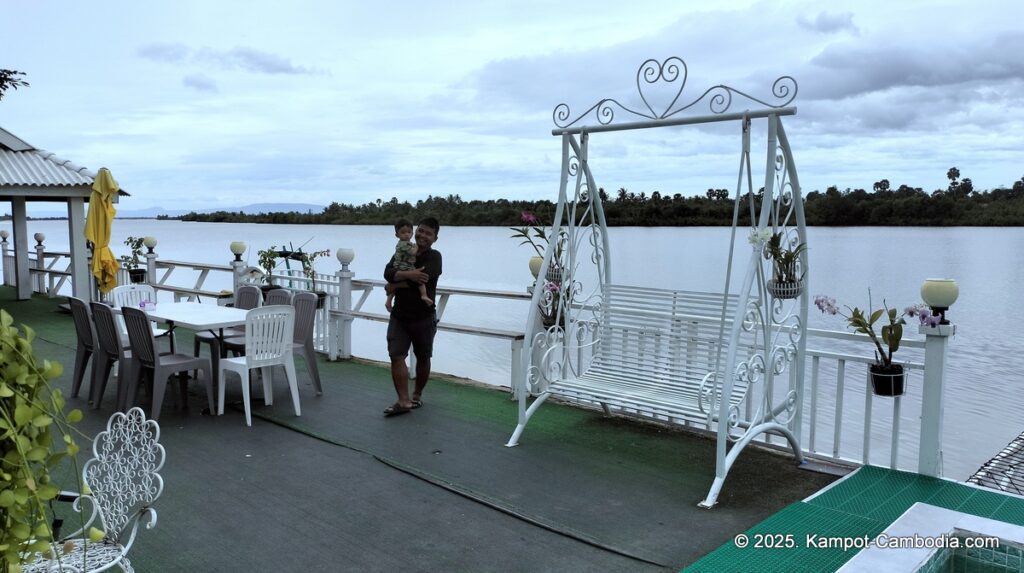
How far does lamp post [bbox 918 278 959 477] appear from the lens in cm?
417

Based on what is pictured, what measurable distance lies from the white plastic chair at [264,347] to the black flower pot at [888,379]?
156 inches

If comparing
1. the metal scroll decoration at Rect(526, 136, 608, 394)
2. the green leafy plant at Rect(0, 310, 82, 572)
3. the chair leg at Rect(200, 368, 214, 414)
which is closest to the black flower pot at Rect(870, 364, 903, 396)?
the metal scroll decoration at Rect(526, 136, 608, 394)

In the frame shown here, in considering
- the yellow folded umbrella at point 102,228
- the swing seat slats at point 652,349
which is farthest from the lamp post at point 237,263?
the swing seat slats at point 652,349

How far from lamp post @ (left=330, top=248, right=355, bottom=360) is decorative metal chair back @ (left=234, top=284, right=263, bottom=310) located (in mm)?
896

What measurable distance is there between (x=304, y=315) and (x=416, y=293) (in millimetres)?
1333

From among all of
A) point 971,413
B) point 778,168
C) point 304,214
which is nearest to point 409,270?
point 778,168

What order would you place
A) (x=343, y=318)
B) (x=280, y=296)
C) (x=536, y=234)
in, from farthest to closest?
(x=343, y=318)
(x=280, y=296)
(x=536, y=234)

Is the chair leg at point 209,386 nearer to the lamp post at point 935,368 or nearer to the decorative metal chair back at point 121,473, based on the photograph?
the decorative metal chair back at point 121,473

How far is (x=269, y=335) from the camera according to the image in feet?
18.4

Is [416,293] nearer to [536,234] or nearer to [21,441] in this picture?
[536,234]

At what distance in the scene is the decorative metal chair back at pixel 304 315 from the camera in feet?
20.7

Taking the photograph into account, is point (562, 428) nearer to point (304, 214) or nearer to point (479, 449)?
point (479, 449)

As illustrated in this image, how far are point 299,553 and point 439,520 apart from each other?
70 centimetres

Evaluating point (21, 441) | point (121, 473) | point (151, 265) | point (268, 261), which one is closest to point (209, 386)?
point (121, 473)
